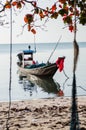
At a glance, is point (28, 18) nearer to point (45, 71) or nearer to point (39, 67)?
point (45, 71)

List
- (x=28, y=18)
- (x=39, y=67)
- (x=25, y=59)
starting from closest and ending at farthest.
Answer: (x=28, y=18)
(x=39, y=67)
(x=25, y=59)

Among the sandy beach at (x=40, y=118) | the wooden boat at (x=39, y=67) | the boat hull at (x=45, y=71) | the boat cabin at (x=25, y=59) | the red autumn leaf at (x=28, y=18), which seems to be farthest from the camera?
the boat cabin at (x=25, y=59)

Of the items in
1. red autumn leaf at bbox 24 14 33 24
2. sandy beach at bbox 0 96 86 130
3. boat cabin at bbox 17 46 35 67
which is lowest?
sandy beach at bbox 0 96 86 130

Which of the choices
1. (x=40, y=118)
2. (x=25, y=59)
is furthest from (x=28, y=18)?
(x=25, y=59)

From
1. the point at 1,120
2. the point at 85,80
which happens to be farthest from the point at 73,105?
the point at 85,80

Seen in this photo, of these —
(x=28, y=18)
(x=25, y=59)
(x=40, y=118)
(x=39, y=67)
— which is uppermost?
(x=25, y=59)

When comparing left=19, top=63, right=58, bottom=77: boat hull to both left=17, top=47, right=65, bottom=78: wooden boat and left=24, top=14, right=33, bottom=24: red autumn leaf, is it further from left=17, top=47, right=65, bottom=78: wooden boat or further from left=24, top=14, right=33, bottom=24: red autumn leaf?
left=24, top=14, right=33, bottom=24: red autumn leaf

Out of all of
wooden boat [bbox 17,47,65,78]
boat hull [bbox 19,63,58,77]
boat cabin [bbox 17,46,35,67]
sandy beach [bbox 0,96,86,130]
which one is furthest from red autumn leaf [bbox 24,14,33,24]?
boat cabin [bbox 17,46,35,67]

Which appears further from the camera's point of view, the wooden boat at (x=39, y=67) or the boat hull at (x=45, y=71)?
the boat hull at (x=45, y=71)

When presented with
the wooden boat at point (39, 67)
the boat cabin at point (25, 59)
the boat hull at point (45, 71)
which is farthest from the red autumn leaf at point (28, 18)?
the boat cabin at point (25, 59)

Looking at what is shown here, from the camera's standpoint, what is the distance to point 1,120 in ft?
39.7

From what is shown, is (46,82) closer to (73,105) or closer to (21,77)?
(21,77)

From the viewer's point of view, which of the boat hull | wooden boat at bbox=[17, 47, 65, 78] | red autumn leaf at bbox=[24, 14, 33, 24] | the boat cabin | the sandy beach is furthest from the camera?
the boat cabin

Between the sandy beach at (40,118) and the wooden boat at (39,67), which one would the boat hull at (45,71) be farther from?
the sandy beach at (40,118)
